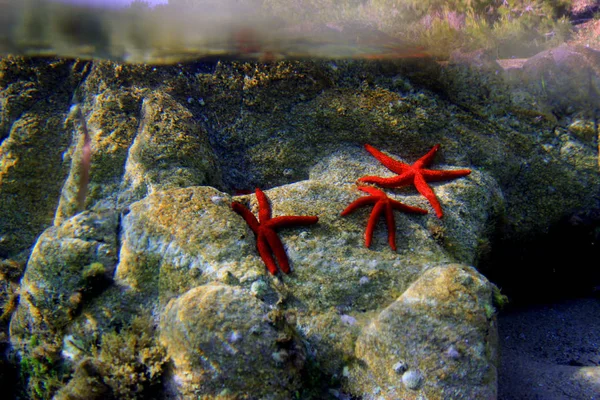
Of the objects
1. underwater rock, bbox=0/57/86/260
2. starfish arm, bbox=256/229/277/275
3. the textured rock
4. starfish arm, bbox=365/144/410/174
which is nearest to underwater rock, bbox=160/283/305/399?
starfish arm, bbox=256/229/277/275

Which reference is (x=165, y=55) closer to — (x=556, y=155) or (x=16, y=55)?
(x=16, y=55)

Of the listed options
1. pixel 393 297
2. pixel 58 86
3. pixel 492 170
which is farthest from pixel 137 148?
pixel 492 170

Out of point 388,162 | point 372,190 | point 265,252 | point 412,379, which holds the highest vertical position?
point 388,162

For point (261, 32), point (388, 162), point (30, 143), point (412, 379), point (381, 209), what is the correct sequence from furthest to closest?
point (261, 32) → point (30, 143) → point (388, 162) → point (381, 209) → point (412, 379)

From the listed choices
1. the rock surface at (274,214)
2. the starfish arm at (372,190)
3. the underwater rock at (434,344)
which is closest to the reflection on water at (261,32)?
the rock surface at (274,214)

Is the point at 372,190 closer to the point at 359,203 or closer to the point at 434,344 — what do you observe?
the point at 359,203

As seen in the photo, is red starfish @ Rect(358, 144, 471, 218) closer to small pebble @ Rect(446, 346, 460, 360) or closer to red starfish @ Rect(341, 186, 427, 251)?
red starfish @ Rect(341, 186, 427, 251)

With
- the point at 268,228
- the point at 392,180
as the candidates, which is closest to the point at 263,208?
the point at 268,228
